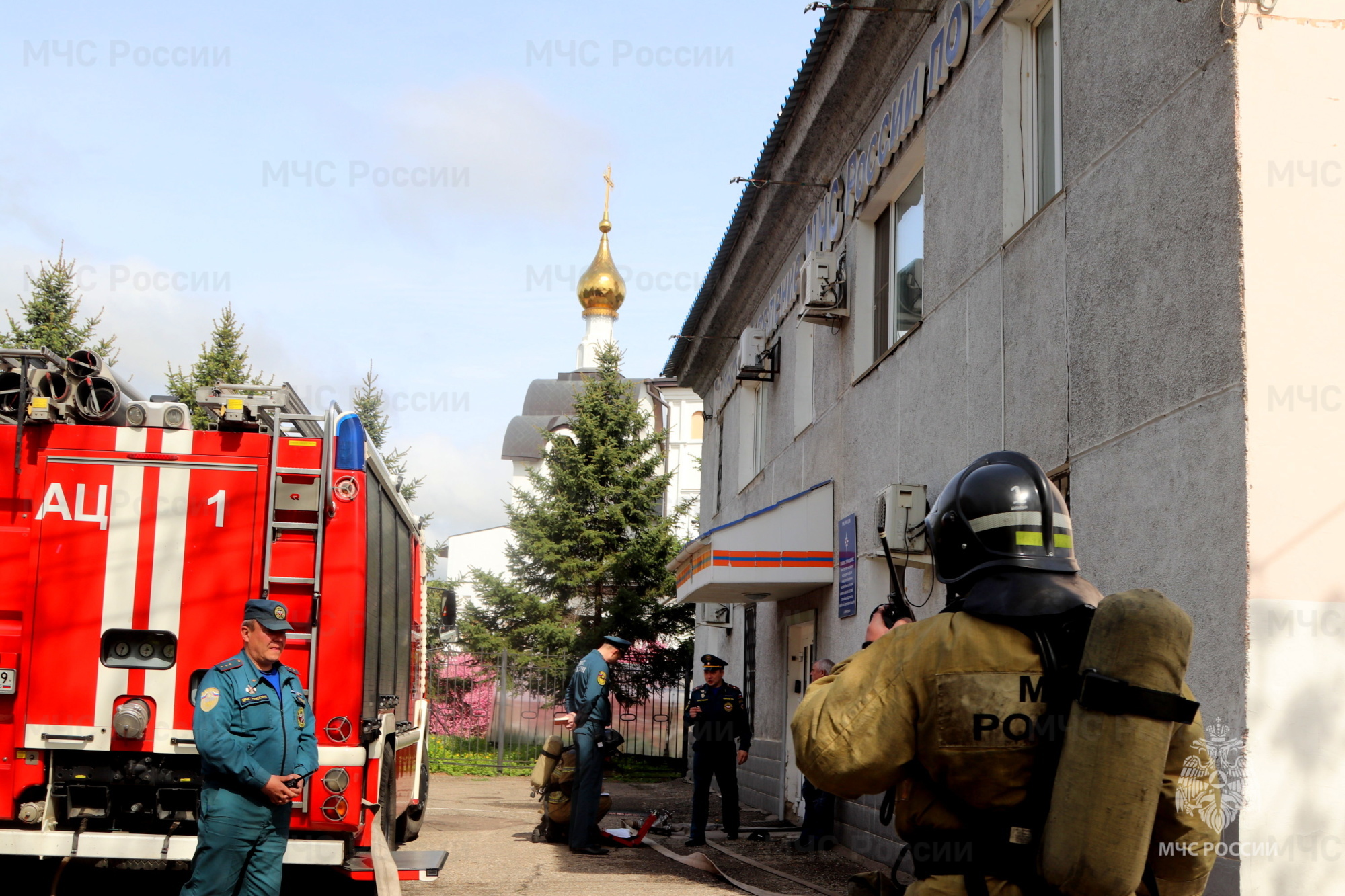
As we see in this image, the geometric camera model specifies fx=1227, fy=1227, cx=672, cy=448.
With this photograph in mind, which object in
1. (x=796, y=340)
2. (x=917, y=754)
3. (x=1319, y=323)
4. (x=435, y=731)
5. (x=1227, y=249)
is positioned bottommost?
(x=435, y=731)

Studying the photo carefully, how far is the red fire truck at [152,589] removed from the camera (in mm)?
6445

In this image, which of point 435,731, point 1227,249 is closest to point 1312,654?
point 1227,249

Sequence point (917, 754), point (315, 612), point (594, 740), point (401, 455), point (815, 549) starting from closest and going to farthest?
1. point (917, 754)
2. point (315, 612)
3. point (594, 740)
4. point (815, 549)
5. point (401, 455)

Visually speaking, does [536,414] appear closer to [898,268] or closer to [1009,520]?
[898,268]

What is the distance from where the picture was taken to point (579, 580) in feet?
103

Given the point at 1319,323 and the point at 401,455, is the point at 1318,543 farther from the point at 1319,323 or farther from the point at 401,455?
the point at 401,455

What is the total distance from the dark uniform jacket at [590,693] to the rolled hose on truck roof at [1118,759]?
9090mm

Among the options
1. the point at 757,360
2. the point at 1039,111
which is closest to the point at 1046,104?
the point at 1039,111

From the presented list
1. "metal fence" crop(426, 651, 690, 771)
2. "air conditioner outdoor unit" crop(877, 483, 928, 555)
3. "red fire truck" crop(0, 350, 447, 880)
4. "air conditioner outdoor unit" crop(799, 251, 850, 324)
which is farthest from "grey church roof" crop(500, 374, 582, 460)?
"red fire truck" crop(0, 350, 447, 880)

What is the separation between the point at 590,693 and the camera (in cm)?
1153

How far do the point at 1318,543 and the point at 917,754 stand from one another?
346cm

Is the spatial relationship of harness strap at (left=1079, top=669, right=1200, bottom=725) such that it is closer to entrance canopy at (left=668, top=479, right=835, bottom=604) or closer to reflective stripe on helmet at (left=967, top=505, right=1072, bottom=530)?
reflective stripe on helmet at (left=967, top=505, right=1072, bottom=530)

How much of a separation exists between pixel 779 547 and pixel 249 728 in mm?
8444

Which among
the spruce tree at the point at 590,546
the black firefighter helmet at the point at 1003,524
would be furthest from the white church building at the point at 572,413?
the black firefighter helmet at the point at 1003,524
